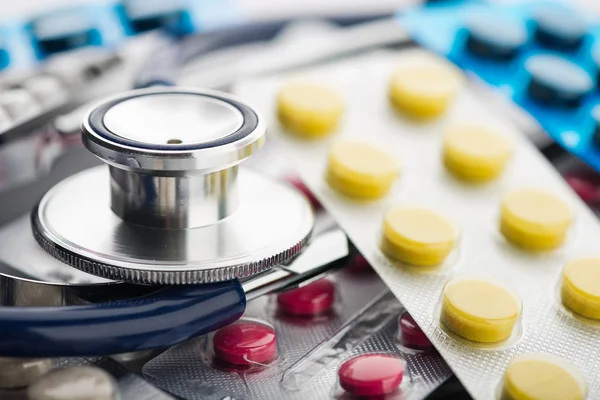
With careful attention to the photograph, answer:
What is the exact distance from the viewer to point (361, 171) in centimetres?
66

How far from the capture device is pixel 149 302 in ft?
1.54

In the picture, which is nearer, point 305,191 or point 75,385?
point 75,385

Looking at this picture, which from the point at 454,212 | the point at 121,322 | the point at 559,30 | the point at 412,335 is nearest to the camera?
the point at 121,322

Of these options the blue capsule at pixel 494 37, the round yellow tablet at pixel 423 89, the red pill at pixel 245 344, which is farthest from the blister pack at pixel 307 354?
the blue capsule at pixel 494 37

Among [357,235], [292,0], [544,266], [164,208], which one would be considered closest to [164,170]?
[164,208]

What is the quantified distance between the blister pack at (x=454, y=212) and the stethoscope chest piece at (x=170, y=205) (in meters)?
0.09

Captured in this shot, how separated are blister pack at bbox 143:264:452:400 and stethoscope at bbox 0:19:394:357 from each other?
0.03m

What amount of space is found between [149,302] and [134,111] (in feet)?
0.49

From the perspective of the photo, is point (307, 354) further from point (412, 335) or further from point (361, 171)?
point (361, 171)

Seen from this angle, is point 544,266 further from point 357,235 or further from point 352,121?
point 352,121

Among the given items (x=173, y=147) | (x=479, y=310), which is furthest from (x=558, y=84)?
(x=173, y=147)

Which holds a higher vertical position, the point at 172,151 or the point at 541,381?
the point at 172,151

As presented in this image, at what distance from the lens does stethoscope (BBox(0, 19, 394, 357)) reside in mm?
457

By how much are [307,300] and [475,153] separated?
0.74 ft
